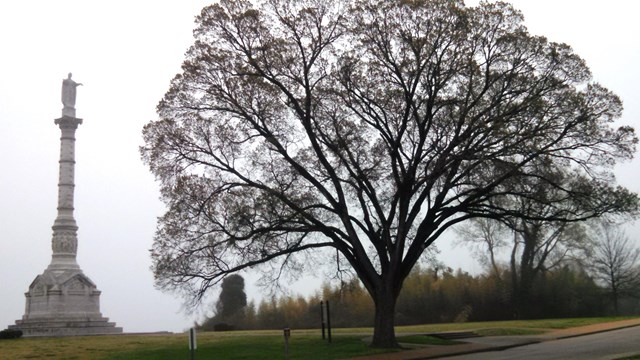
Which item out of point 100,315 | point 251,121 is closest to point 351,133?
point 251,121

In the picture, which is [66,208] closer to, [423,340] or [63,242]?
[63,242]

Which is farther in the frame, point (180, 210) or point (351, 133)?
point (351, 133)

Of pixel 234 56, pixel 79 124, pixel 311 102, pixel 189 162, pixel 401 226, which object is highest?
pixel 79 124

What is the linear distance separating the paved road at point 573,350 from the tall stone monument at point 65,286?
3201cm

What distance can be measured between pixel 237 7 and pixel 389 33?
5767 mm

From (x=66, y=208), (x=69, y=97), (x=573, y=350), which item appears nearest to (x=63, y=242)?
(x=66, y=208)

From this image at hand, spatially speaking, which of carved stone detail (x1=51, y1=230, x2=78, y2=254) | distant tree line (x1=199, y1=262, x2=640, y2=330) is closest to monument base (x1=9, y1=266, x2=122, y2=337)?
carved stone detail (x1=51, y1=230, x2=78, y2=254)

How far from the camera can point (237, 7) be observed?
2600 centimetres

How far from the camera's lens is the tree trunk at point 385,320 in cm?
2600

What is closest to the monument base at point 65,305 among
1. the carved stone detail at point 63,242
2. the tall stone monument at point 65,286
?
the tall stone monument at point 65,286

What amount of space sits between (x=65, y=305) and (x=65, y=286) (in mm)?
1331

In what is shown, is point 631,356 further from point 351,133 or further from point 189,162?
point 189,162

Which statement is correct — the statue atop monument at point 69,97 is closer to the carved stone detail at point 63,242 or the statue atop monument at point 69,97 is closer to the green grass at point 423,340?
the carved stone detail at point 63,242

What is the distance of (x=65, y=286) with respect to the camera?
49.1 meters
